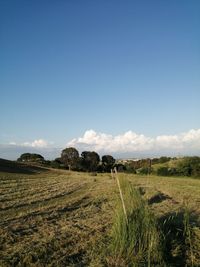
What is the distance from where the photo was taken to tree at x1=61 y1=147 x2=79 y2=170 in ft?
297

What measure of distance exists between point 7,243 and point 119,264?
12.5 ft

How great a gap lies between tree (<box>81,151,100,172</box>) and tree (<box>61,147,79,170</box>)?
1.97m

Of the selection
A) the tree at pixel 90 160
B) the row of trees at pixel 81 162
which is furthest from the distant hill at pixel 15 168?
the tree at pixel 90 160

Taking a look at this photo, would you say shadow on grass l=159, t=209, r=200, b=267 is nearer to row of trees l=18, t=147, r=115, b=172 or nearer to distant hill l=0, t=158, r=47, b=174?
distant hill l=0, t=158, r=47, b=174

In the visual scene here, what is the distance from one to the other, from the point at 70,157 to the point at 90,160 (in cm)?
480

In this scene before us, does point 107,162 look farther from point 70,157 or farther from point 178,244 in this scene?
point 178,244

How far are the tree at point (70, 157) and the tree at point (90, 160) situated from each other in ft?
6.47

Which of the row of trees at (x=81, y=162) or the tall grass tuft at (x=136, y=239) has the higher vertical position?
the row of trees at (x=81, y=162)

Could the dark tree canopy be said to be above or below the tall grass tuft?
above

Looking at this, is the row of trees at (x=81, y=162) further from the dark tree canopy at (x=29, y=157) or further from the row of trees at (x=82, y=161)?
the dark tree canopy at (x=29, y=157)

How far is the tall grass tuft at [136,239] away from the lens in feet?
31.3

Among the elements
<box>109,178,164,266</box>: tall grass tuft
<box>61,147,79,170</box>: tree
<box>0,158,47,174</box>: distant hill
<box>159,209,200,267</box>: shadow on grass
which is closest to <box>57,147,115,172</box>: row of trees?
<box>61,147,79,170</box>: tree

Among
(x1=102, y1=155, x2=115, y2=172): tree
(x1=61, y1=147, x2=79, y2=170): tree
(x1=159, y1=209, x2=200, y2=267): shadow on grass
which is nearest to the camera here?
(x1=159, y1=209, x2=200, y2=267): shadow on grass

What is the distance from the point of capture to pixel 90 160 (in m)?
90.6
